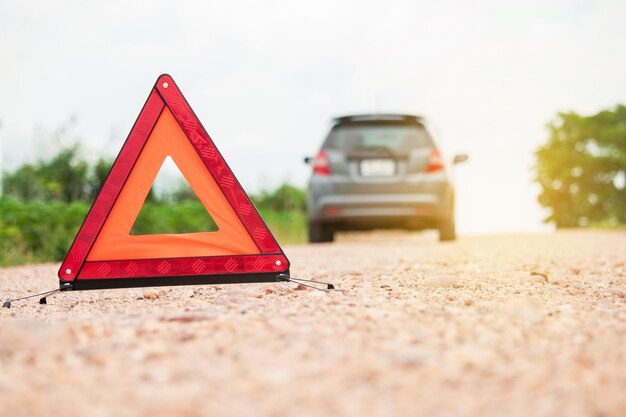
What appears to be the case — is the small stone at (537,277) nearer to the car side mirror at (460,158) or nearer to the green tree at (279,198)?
the car side mirror at (460,158)

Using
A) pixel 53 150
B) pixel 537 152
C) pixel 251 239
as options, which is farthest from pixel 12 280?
pixel 537 152

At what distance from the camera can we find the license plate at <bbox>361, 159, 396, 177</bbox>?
36.0 ft

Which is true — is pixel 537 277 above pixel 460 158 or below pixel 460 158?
below

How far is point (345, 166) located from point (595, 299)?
6732mm

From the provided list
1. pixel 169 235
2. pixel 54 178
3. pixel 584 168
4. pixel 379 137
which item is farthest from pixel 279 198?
pixel 584 168

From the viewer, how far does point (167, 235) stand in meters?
4.83

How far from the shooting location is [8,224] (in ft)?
37.5

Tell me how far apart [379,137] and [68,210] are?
5118 mm

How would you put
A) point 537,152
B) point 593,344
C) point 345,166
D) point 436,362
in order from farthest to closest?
point 537,152 → point 345,166 → point 593,344 → point 436,362

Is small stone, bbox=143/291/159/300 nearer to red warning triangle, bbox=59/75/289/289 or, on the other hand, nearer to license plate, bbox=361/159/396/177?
red warning triangle, bbox=59/75/289/289

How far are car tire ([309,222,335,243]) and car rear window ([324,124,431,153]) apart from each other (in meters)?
1.47

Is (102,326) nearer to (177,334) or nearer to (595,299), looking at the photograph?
(177,334)

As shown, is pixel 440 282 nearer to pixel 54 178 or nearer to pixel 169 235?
pixel 169 235

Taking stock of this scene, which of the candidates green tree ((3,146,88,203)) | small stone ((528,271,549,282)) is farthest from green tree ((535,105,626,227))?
small stone ((528,271,549,282))
